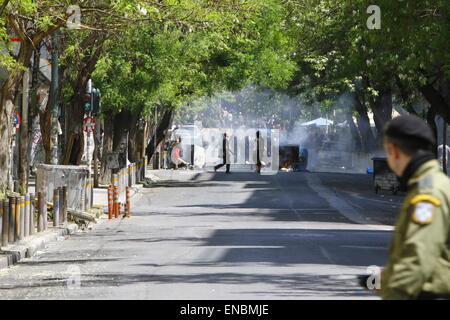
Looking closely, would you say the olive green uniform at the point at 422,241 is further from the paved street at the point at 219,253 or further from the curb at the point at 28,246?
the curb at the point at 28,246

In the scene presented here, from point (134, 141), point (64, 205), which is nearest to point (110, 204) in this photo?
point (64, 205)

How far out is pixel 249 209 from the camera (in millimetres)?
33031

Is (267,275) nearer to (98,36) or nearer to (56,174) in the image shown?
(56,174)

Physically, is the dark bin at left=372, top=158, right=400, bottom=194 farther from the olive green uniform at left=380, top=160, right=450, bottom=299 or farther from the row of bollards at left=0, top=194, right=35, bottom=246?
the olive green uniform at left=380, top=160, right=450, bottom=299

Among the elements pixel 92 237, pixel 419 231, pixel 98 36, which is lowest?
pixel 92 237

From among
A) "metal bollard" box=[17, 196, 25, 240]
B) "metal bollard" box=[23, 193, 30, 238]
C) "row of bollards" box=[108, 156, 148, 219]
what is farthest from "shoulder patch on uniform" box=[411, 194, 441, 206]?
"row of bollards" box=[108, 156, 148, 219]

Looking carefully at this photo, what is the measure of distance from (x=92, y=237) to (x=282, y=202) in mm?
13990

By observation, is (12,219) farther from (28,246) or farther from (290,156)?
(290,156)

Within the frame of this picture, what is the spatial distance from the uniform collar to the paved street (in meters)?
7.09

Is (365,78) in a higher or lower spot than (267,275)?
higher

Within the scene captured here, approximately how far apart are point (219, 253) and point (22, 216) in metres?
4.50

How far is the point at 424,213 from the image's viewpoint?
4.81 metres
